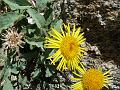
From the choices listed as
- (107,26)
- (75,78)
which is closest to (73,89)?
(75,78)

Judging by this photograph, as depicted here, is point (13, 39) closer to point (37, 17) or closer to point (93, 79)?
point (37, 17)

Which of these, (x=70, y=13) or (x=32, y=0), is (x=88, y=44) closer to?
(x=70, y=13)

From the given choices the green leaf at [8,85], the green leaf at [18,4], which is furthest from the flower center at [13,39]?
the green leaf at [8,85]

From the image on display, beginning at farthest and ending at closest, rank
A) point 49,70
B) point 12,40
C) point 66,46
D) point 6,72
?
point 49,70 < point 6,72 < point 66,46 < point 12,40

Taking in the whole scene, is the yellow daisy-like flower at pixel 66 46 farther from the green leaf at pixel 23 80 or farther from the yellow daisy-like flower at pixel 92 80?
the green leaf at pixel 23 80

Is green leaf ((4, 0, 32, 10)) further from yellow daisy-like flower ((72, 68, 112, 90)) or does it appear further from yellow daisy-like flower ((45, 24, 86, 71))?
yellow daisy-like flower ((72, 68, 112, 90))

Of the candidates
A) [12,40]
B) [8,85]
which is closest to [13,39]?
[12,40]

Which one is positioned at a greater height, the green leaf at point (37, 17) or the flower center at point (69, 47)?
the green leaf at point (37, 17)
